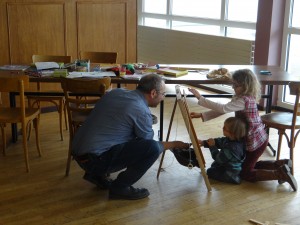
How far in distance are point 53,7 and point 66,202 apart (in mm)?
2739

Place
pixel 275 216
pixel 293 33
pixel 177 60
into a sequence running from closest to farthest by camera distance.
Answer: pixel 275 216 → pixel 293 33 → pixel 177 60

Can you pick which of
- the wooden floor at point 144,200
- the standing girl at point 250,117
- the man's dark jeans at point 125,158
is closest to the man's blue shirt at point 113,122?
the man's dark jeans at point 125,158

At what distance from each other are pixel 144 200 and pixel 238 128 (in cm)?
89

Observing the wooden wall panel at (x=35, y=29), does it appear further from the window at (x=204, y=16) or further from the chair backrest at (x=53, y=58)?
the window at (x=204, y=16)

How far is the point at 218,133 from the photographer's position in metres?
4.64

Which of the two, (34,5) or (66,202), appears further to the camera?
(34,5)

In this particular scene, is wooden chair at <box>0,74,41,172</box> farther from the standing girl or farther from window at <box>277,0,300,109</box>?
window at <box>277,0,300,109</box>

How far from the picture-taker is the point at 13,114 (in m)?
3.63

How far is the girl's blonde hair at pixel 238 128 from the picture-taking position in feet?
11.0

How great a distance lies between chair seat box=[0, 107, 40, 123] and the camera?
351cm

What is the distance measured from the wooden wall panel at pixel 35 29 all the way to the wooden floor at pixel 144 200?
5.31 feet

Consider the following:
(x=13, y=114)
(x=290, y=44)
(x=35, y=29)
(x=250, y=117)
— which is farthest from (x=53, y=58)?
(x=290, y=44)

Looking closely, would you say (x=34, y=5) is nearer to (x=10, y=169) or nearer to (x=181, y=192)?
(x=10, y=169)

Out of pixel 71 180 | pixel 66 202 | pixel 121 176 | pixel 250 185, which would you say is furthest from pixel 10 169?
pixel 250 185
